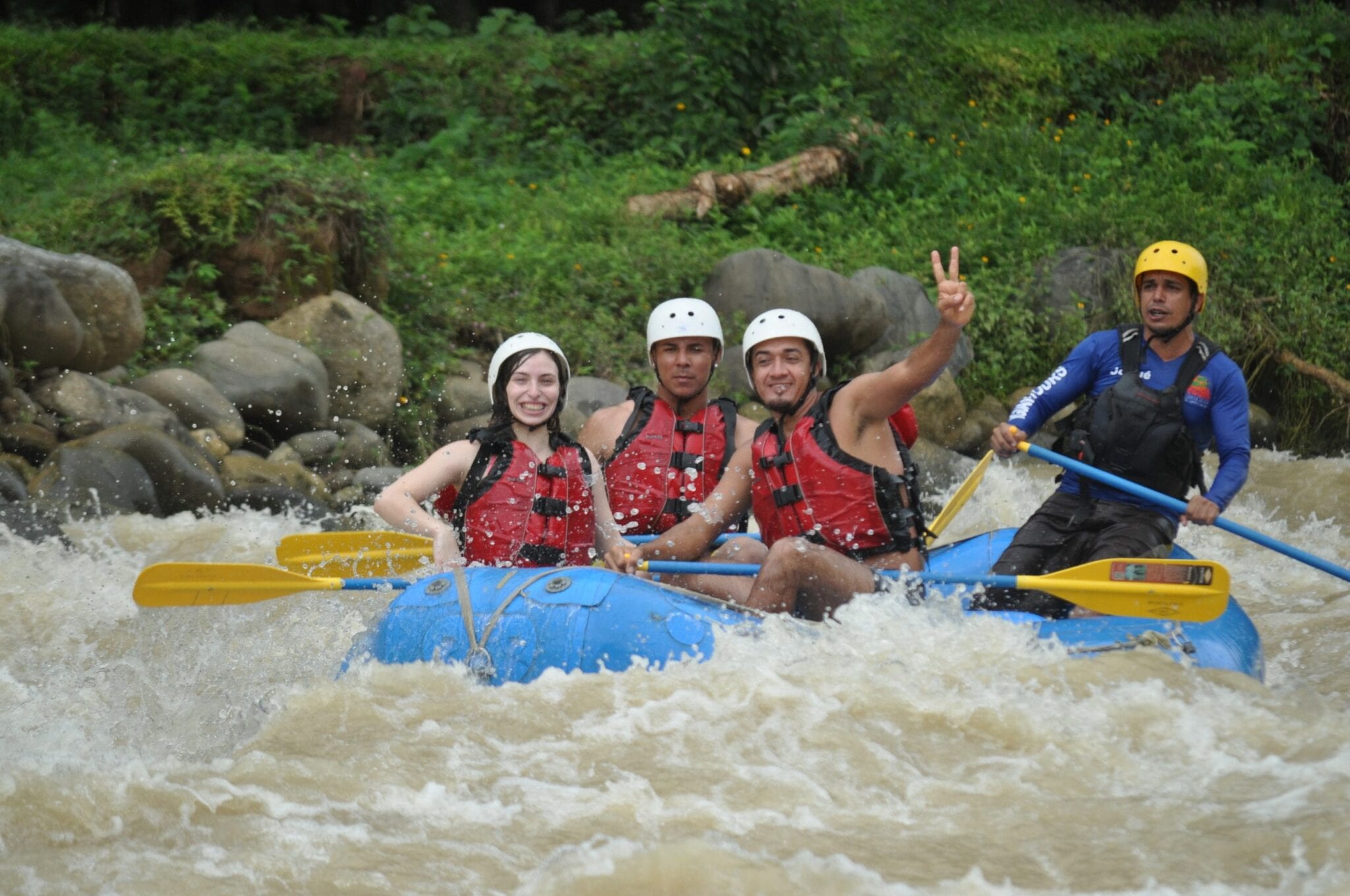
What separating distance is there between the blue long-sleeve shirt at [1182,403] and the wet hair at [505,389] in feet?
5.36

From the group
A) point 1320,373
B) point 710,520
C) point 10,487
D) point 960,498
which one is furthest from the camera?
point 1320,373

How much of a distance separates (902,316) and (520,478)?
18.4 ft

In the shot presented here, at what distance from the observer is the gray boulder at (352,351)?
27.5 feet

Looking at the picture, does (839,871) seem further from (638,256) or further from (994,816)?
(638,256)

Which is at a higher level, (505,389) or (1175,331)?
(1175,331)

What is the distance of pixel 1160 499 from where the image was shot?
498 cm

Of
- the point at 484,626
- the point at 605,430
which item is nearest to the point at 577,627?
the point at 484,626

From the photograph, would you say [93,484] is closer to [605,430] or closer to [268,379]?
[268,379]

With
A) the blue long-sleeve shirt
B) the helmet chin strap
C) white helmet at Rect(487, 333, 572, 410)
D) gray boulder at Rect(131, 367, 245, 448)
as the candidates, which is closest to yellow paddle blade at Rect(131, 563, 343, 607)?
white helmet at Rect(487, 333, 572, 410)

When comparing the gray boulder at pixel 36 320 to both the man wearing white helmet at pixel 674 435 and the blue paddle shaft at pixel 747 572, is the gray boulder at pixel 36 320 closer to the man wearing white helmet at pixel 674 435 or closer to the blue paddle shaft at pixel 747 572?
the man wearing white helmet at pixel 674 435

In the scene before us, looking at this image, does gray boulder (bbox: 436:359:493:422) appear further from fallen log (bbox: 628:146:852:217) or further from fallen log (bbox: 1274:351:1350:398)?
fallen log (bbox: 1274:351:1350:398)

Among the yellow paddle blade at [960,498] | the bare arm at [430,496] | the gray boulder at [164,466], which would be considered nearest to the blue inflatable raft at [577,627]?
the bare arm at [430,496]

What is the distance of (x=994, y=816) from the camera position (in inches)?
136

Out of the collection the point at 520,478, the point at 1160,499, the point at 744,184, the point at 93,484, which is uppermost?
the point at 744,184
